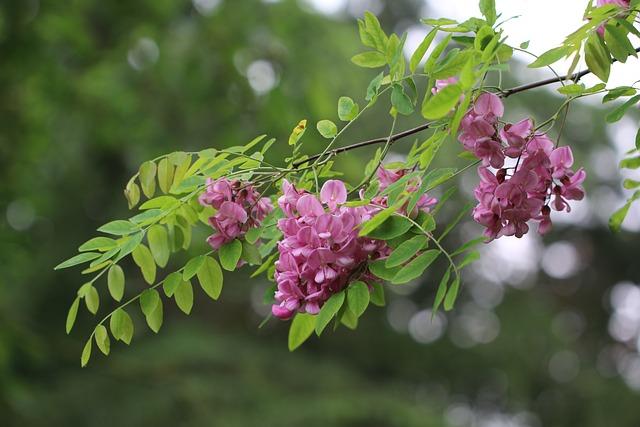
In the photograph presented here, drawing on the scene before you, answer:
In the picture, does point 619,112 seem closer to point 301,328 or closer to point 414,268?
point 414,268

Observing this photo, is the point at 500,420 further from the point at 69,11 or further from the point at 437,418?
the point at 69,11

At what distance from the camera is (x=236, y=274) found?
20.0 ft

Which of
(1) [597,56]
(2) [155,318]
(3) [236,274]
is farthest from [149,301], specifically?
(3) [236,274]

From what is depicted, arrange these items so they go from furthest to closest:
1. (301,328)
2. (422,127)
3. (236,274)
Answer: (236,274), (301,328), (422,127)

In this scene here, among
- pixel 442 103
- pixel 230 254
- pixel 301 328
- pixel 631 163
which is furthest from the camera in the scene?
pixel 631 163

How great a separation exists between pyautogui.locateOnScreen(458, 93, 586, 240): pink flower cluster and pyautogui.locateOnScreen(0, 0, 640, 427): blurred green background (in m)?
2.31

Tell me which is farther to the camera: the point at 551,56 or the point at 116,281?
the point at 116,281

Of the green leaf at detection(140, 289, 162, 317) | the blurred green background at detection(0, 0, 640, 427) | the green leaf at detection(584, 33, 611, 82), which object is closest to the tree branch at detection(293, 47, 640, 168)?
the green leaf at detection(584, 33, 611, 82)

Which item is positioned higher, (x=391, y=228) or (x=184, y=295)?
(x=391, y=228)

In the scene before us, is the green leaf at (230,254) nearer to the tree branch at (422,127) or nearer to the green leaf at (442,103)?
the tree branch at (422,127)

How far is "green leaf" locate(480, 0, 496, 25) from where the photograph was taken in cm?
84

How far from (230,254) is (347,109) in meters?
0.21

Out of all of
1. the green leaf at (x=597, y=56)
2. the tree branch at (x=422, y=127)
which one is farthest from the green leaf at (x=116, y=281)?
the green leaf at (x=597, y=56)

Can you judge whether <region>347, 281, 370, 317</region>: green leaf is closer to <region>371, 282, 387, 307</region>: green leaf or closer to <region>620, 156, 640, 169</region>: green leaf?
<region>371, 282, 387, 307</region>: green leaf
